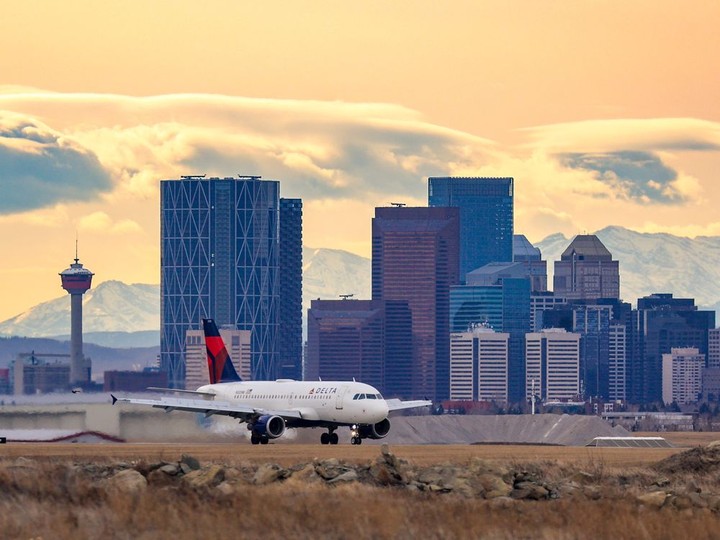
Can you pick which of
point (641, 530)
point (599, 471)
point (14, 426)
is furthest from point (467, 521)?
point (14, 426)

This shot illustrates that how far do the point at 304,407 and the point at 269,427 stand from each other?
453 cm

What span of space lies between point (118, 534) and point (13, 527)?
282 cm

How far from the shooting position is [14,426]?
481 feet

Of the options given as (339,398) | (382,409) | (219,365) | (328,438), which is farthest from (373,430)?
(219,365)

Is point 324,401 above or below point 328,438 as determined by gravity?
above

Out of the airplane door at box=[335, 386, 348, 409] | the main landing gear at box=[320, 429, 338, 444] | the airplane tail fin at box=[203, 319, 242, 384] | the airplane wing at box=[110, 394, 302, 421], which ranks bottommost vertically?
the main landing gear at box=[320, 429, 338, 444]

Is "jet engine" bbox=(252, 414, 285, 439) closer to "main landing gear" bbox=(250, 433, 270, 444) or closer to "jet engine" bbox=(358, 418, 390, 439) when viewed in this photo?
"main landing gear" bbox=(250, 433, 270, 444)

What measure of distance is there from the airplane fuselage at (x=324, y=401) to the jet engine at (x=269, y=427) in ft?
8.83

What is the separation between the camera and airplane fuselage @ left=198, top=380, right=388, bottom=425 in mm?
127625

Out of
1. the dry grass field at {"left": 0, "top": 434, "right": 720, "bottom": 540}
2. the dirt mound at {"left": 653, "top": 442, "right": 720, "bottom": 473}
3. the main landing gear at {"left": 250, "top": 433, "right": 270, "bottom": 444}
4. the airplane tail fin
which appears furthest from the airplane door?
the dry grass field at {"left": 0, "top": 434, "right": 720, "bottom": 540}

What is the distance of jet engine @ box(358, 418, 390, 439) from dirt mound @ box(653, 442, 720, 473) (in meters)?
53.1

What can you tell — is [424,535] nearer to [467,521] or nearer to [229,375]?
[467,521]

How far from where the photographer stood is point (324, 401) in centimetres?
12938

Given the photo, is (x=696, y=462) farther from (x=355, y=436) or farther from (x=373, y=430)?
(x=373, y=430)
